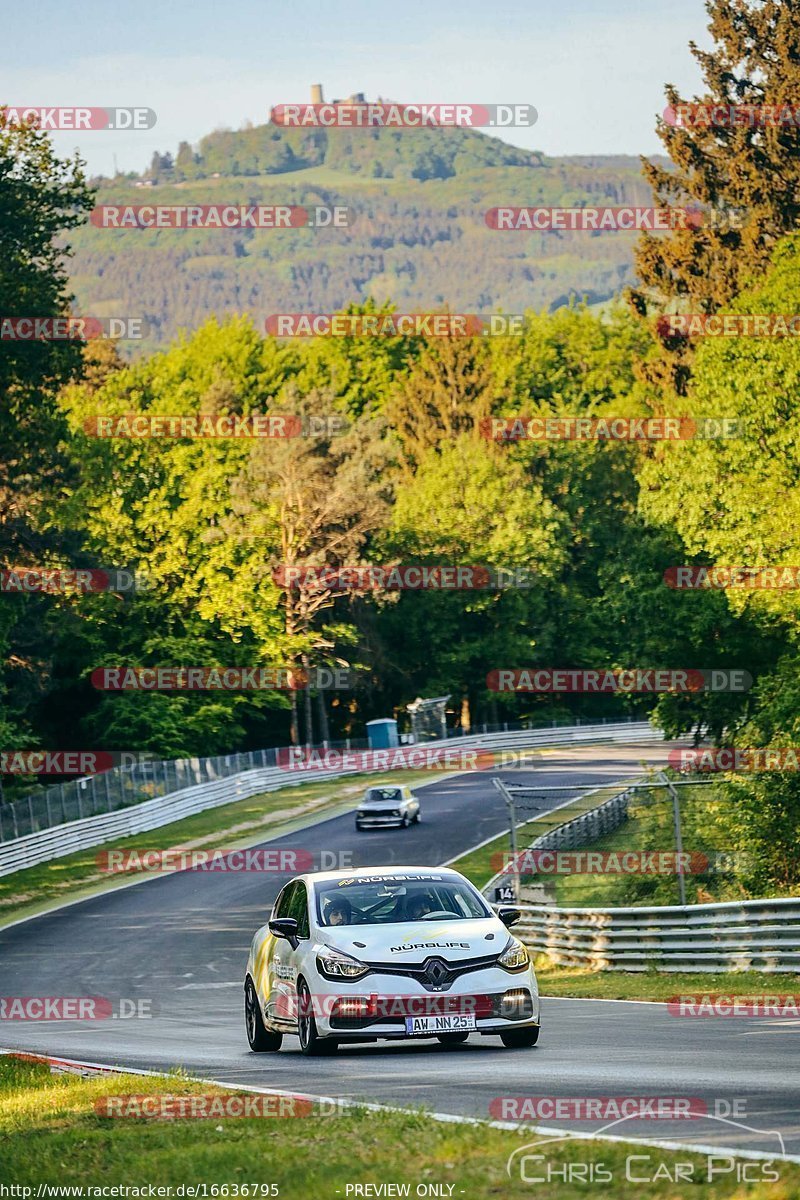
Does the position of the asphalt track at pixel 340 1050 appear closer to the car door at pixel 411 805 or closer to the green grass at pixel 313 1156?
the green grass at pixel 313 1156

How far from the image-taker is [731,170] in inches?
2324

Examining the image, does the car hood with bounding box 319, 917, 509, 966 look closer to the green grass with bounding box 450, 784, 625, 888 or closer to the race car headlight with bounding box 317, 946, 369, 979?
the race car headlight with bounding box 317, 946, 369, 979

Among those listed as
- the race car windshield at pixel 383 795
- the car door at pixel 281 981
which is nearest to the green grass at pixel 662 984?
the car door at pixel 281 981

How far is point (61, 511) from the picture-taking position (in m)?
71.8

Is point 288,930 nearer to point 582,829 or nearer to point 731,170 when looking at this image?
point 582,829

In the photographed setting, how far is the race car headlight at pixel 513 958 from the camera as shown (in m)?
13.3

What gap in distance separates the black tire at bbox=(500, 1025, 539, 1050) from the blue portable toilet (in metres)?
61.9

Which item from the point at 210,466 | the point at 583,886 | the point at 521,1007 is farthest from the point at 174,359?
the point at 521,1007

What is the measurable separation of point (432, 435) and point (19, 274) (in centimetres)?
5045

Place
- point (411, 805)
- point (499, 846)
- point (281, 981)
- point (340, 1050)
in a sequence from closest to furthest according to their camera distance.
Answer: point (281, 981), point (340, 1050), point (499, 846), point (411, 805)

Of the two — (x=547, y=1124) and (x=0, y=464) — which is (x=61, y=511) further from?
(x=547, y=1124)

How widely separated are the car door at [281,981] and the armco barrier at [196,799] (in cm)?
3194

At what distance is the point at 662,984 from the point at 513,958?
369 inches

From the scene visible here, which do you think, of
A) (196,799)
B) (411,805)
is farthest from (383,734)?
(411,805)
